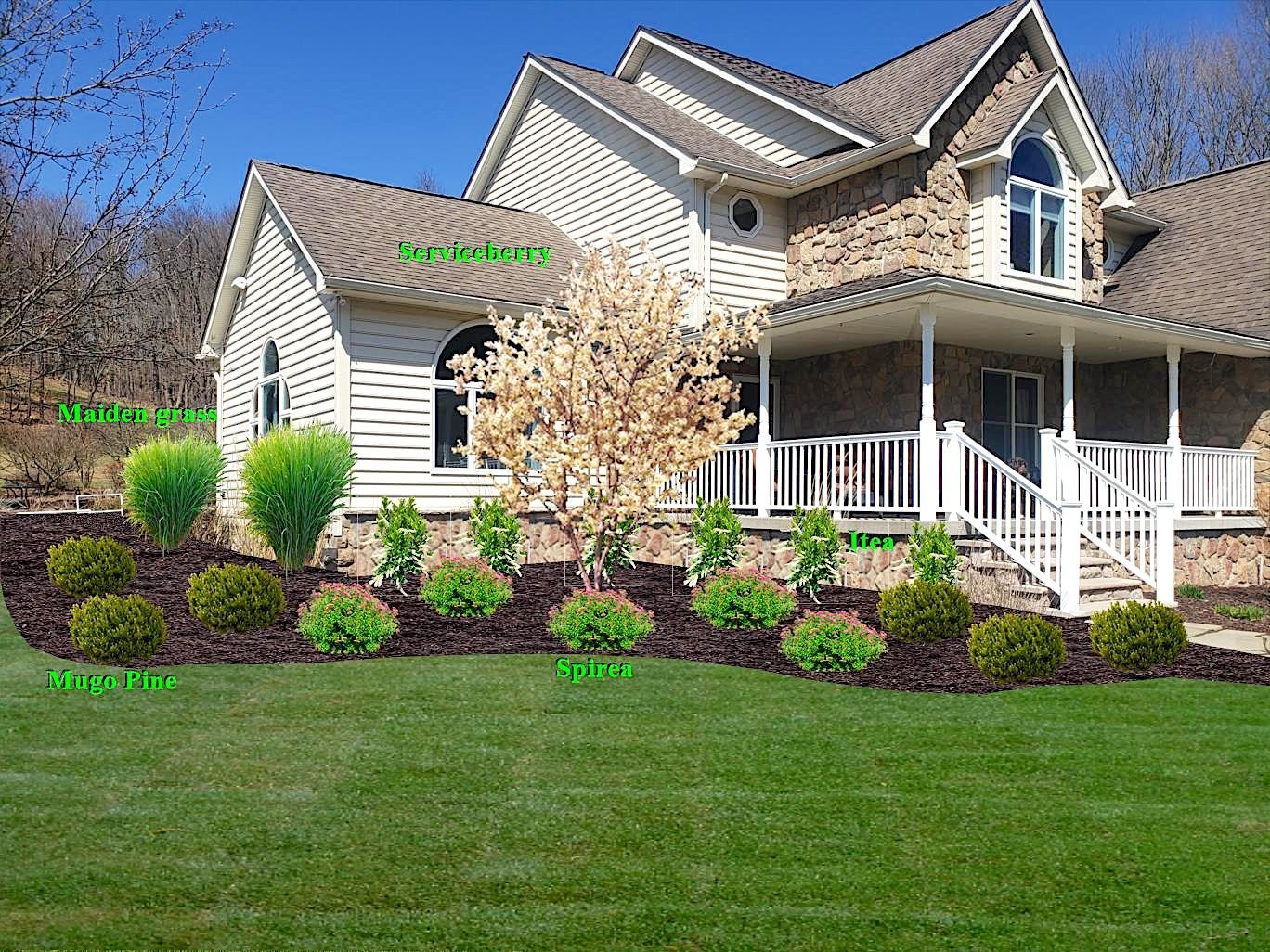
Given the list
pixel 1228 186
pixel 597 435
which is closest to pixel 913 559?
pixel 597 435

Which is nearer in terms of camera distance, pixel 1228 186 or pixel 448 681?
pixel 448 681

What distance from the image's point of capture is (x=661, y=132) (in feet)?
51.3

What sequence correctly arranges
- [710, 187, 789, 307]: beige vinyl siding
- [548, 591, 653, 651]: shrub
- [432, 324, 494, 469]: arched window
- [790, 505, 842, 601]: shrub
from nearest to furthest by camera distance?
[548, 591, 653, 651]: shrub < [790, 505, 842, 601]: shrub < [432, 324, 494, 469]: arched window < [710, 187, 789, 307]: beige vinyl siding

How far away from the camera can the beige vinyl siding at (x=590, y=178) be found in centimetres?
1587

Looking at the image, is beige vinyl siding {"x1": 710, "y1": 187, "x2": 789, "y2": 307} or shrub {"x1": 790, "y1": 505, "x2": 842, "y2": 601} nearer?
shrub {"x1": 790, "y1": 505, "x2": 842, "y2": 601}

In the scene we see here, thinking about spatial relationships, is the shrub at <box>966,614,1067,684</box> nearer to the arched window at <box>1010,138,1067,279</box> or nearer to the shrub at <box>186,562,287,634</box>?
the shrub at <box>186,562,287,634</box>

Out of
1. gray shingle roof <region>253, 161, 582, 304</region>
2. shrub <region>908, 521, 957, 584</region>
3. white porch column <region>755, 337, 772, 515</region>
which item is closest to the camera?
shrub <region>908, 521, 957, 584</region>

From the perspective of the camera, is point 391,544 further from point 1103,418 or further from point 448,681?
point 1103,418

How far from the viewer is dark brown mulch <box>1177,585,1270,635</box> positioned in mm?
10680

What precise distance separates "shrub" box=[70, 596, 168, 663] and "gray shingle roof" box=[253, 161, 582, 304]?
245 inches

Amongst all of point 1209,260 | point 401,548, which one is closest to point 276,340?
point 401,548

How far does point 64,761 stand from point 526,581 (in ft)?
21.7

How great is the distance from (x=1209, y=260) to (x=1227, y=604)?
7347 millimetres

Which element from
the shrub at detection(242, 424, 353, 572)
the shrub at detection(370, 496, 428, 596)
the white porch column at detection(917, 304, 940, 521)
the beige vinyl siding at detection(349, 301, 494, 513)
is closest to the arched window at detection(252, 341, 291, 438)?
the beige vinyl siding at detection(349, 301, 494, 513)
